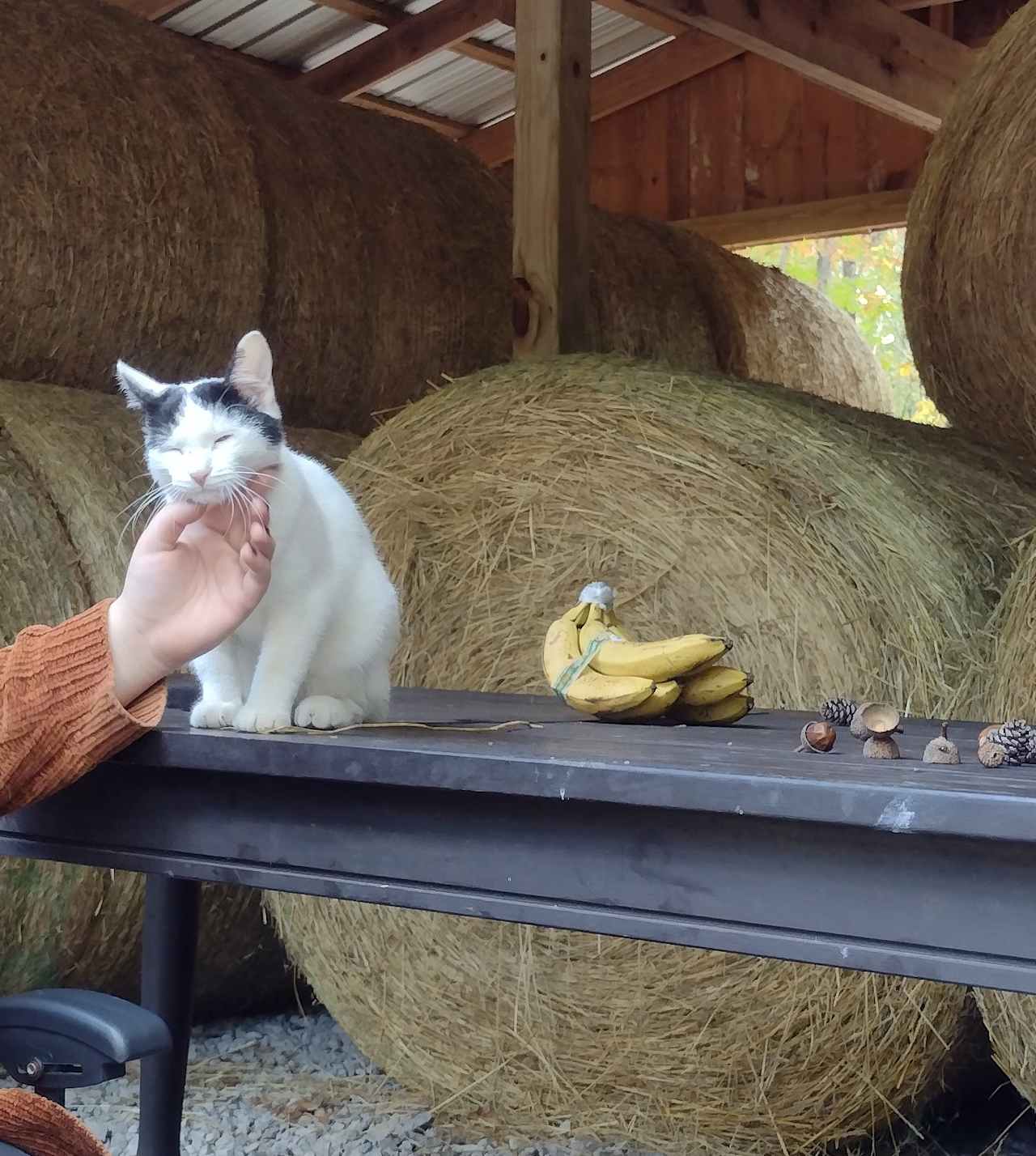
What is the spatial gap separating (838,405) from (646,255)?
144cm

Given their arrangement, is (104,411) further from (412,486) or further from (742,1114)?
(742,1114)

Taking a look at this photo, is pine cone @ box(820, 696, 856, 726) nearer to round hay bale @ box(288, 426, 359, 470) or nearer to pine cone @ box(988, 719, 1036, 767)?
pine cone @ box(988, 719, 1036, 767)

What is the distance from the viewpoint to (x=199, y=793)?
1191mm

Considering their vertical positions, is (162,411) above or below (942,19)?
below

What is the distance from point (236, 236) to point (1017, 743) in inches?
76.0

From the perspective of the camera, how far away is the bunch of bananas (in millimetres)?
1469

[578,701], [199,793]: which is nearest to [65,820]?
[199,793]

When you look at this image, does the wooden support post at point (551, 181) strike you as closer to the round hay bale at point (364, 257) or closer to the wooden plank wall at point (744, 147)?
the round hay bale at point (364, 257)

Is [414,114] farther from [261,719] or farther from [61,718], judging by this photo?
[61,718]

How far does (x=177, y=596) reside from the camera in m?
1.20

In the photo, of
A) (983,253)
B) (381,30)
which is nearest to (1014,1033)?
(983,253)

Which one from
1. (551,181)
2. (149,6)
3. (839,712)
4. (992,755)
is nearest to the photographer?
(992,755)

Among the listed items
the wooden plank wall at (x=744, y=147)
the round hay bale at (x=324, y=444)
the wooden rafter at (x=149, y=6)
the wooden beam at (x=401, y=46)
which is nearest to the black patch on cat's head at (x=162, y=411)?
the round hay bale at (x=324, y=444)

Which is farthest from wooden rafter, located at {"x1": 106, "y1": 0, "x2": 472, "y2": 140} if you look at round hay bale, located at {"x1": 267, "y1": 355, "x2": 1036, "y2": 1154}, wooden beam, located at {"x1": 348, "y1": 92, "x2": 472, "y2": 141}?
round hay bale, located at {"x1": 267, "y1": 355, "x2": 1036, "y2": 1154}
